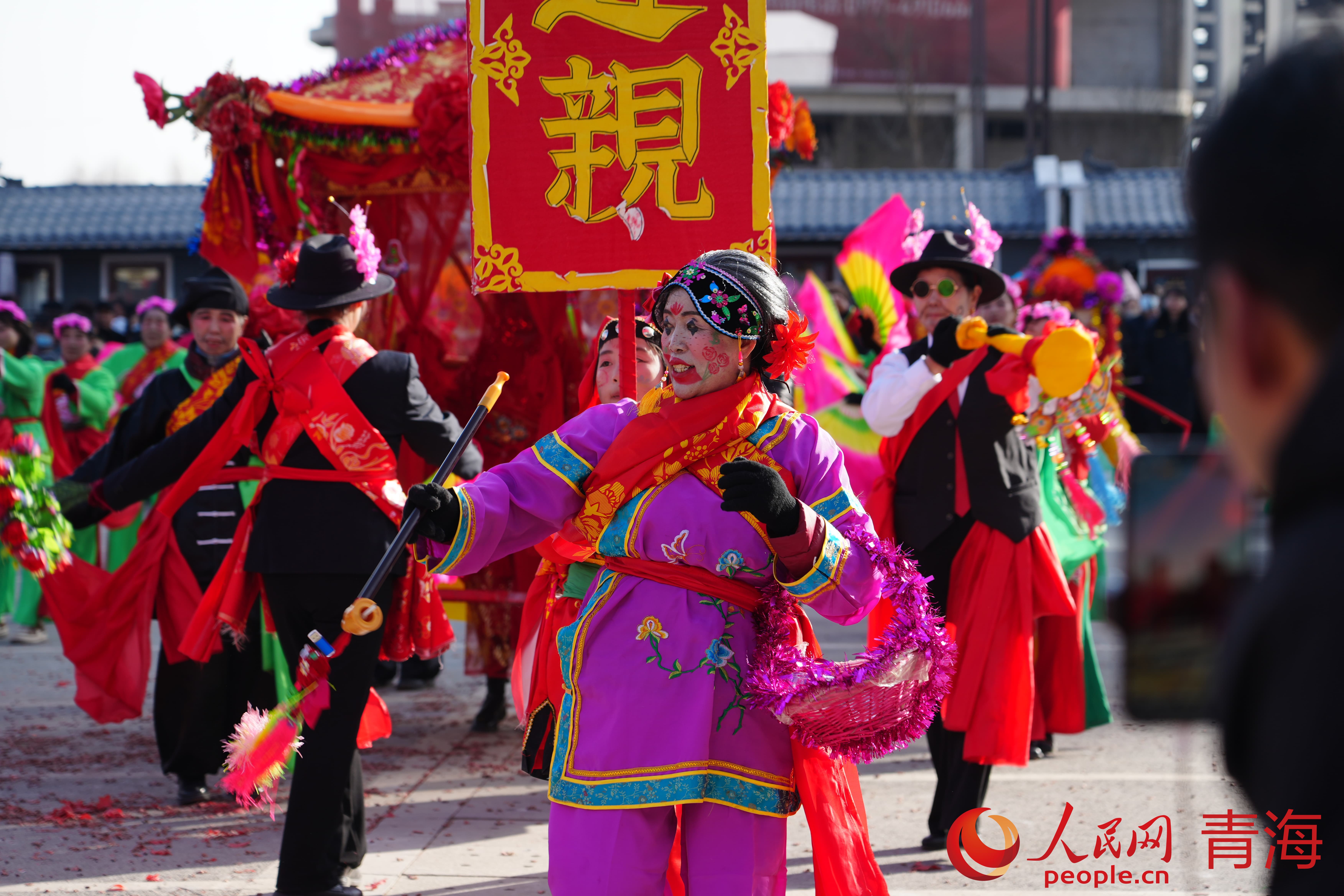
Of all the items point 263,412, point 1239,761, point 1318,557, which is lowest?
point 263,412

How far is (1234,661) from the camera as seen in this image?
954 millimetres

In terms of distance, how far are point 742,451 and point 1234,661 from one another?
188 centimetres

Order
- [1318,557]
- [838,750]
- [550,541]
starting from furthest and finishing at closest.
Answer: [550,541] < [838,750] < [1318,557]

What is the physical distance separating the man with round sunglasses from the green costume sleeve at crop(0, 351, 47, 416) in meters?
5.62

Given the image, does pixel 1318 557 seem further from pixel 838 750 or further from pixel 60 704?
pixel 60 704

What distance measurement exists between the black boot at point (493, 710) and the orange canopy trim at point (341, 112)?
2389mm

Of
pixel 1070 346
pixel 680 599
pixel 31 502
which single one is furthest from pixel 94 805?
pixel 1070 346

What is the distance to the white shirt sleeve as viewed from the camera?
440 centimetres

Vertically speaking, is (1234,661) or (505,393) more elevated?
(1234,661)

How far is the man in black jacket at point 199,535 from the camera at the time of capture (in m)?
4.82

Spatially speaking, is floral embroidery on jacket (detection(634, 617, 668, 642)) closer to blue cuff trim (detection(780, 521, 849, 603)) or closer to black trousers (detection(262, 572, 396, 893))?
blue cuff trim (detection(780, 521, 849, 603))

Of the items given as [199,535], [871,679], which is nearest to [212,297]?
[199,535]

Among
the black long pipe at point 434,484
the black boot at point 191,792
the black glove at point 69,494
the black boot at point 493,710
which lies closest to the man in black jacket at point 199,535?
the black boot at point 191,792

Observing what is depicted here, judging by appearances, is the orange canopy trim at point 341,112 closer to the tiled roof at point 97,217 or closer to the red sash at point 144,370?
the red sash at point 144,370
